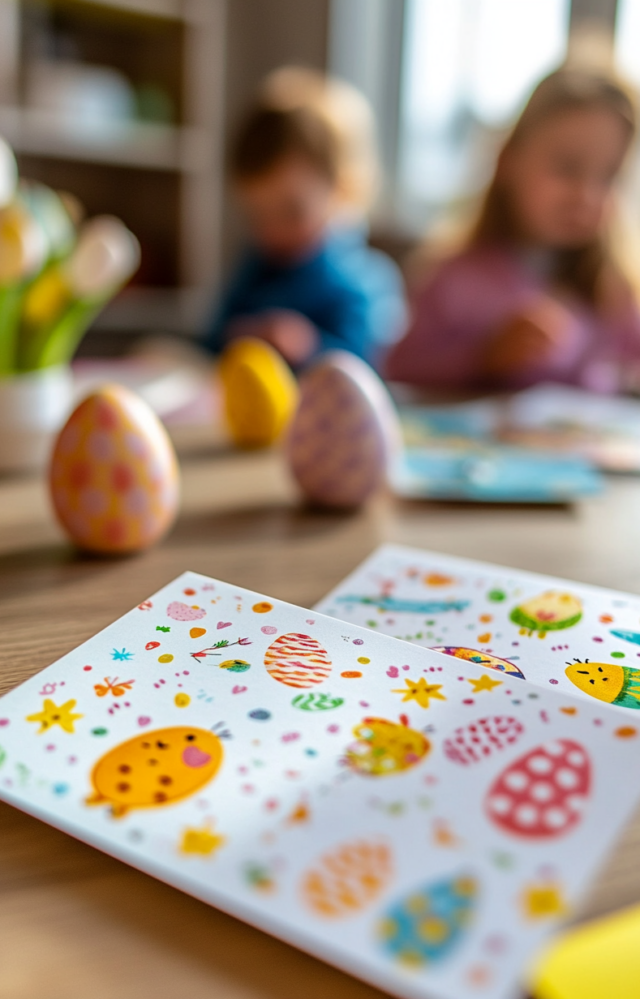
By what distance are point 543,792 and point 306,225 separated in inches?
56.9

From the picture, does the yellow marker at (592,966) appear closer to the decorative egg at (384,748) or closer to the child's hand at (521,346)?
the decorative egg at (384,748)

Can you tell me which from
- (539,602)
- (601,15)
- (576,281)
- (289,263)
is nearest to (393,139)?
(601,15)

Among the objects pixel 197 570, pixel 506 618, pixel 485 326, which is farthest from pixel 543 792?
pixel 485 326

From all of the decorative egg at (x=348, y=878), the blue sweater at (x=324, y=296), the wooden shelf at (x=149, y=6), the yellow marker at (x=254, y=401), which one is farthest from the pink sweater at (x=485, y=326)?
the wooden shelf at (x=149, y=6)

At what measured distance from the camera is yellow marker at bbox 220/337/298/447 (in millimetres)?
735

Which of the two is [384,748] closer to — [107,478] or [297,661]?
[297,661]

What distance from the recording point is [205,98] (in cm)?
237

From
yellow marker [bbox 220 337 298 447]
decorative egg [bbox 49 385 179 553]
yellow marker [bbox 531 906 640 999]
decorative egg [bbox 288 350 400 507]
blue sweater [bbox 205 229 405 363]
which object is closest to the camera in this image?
yellow marker [bbox 531 906 640 999]

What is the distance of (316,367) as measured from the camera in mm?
598

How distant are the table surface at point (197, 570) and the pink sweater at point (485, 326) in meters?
0.61

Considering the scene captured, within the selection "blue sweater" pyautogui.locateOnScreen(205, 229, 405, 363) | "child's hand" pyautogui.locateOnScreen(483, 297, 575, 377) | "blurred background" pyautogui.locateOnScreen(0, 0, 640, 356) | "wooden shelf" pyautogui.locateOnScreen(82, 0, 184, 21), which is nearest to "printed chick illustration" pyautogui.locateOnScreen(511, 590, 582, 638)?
"child's hand" pyautogui.locateOnScreen(483, 297, 575, 377)

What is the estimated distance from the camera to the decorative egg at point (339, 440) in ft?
1.85

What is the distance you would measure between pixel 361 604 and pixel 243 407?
1.23 ft

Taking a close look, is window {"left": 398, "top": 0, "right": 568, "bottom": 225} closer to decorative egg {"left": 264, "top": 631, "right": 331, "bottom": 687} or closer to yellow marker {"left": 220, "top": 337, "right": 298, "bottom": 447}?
yellow marker {"left": 220, "top": 337, "right": 298, "bottom": 447}
